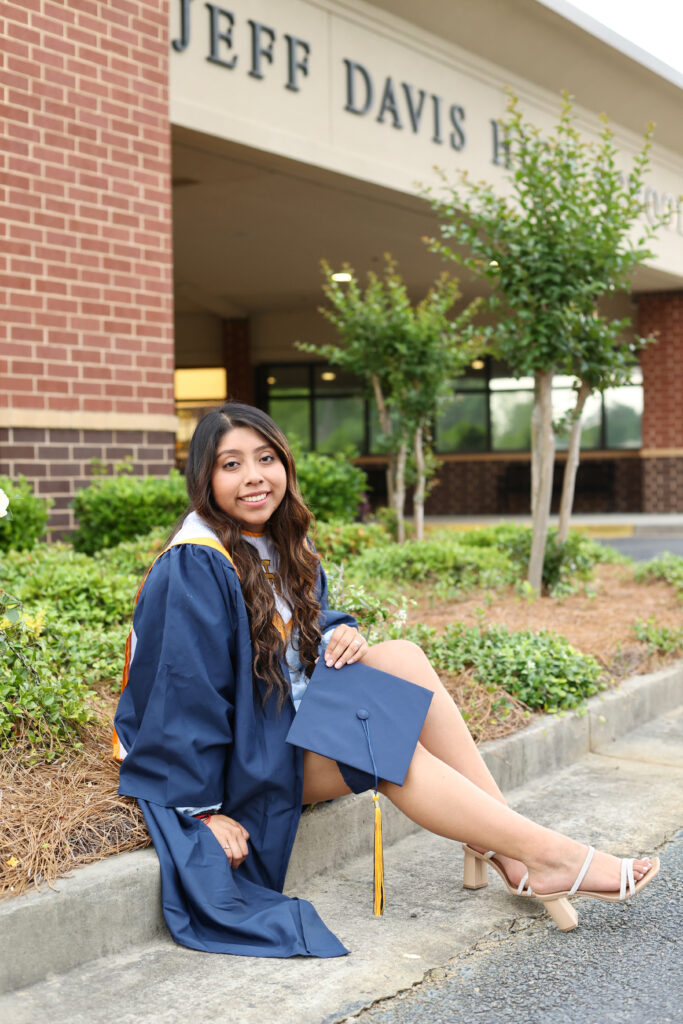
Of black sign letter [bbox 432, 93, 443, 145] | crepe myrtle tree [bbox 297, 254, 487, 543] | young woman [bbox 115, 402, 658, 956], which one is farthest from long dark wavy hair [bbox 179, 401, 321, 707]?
black sign letter [bbox 432, 93, 443, 145]

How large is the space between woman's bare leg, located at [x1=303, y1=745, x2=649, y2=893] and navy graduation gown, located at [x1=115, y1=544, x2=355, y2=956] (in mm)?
343

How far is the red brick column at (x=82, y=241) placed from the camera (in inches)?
275

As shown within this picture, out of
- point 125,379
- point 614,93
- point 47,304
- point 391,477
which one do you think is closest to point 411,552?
point 125,379

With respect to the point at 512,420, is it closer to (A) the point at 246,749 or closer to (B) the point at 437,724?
(B) the point at 437,724

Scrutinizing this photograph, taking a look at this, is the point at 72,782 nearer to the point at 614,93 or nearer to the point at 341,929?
the point at 341,929

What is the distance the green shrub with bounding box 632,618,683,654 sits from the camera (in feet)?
19.0

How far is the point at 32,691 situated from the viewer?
10.8 ft

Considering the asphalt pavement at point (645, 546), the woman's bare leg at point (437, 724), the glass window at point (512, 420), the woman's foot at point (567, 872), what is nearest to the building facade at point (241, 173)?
the glass window at point (512, 420)

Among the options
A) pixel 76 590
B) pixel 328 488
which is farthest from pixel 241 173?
pixel 76 590

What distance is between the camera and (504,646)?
15.6 ft

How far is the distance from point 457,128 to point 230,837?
10.9m

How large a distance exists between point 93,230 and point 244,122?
2.87 meters

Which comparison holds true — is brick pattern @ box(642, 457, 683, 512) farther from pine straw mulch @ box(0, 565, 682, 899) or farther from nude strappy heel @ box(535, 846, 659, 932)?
nude strappy heel @ box(535, 846, 659, 932)

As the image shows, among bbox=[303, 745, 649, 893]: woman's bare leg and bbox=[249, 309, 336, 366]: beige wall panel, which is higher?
bbox=[249, 309, 336, 366]: beige wall panel
